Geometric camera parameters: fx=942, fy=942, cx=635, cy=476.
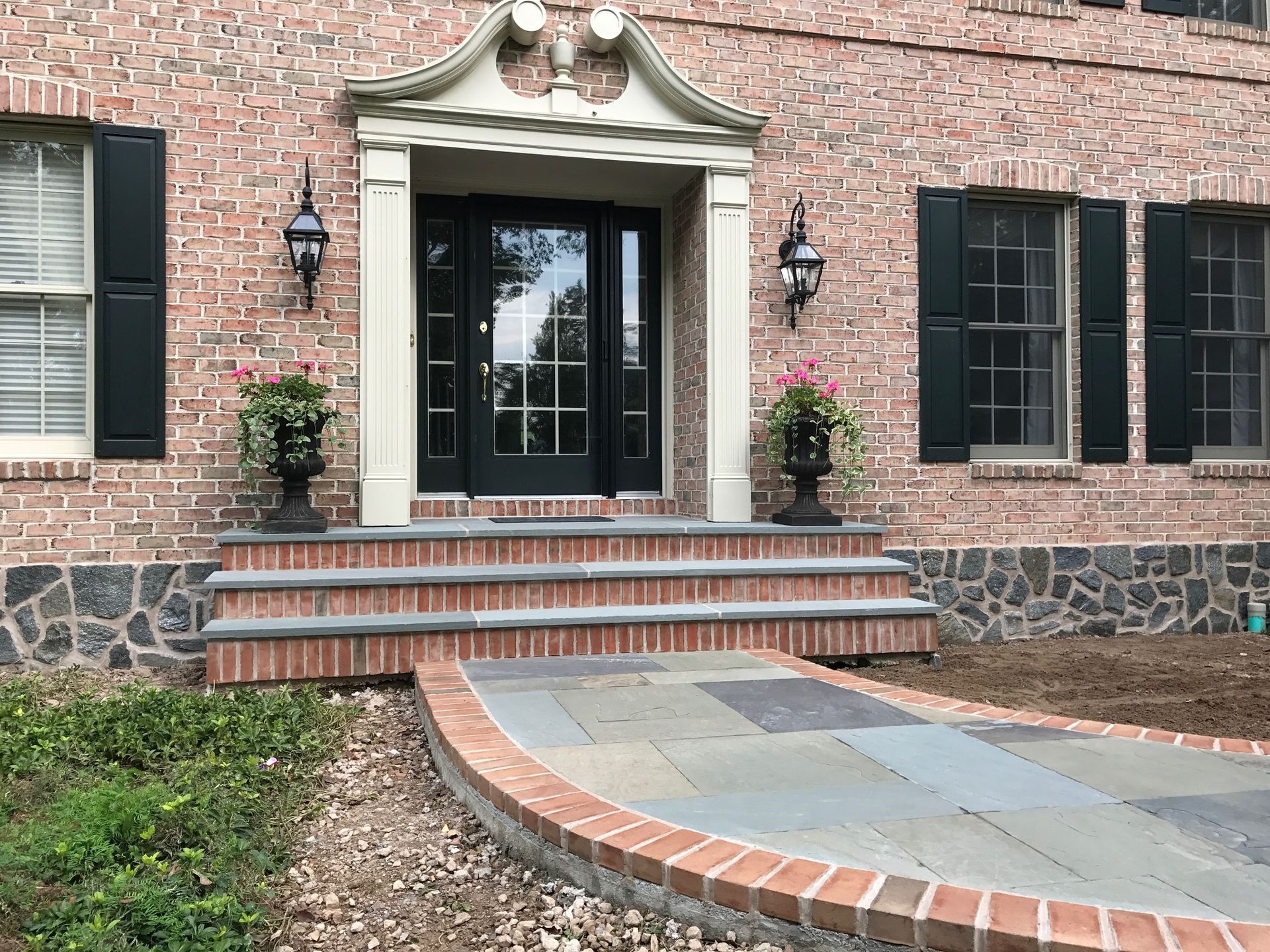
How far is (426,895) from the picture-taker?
2453mm

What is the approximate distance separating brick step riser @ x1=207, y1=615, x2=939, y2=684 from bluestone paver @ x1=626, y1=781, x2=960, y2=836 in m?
2.14

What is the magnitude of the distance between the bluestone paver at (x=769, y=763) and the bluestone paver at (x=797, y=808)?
0.06 metres

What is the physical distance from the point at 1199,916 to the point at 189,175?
18.6 feet

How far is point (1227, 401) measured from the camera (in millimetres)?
7184

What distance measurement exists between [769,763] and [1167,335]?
5.48 metres

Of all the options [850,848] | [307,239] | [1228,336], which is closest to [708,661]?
[850,848]

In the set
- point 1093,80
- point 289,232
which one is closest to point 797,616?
point 289,232

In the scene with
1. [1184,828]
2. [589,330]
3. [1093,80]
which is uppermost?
[1093,80]

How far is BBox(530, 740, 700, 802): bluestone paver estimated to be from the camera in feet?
8.75

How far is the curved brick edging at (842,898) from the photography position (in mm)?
1850

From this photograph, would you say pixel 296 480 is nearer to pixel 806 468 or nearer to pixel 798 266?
pixel 806 468

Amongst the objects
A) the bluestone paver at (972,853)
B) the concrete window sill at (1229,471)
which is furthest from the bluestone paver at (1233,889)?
the concrete window sill at (1229,471)

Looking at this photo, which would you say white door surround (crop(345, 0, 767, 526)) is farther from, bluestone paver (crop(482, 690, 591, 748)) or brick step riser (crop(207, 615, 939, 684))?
bluestone paver (crop(482, 690, 591, 748))

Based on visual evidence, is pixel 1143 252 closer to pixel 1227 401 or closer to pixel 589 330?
pixel 1227 401
